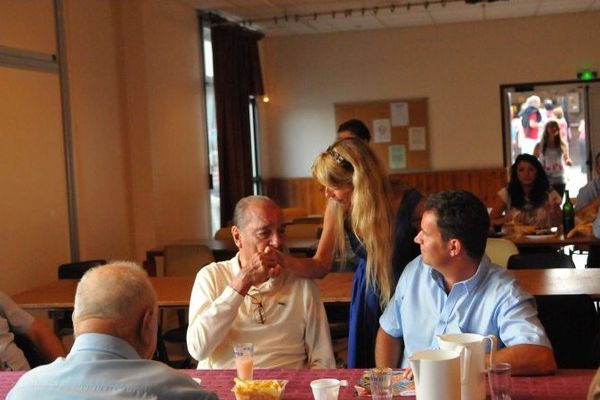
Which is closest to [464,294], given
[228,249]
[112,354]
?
[112,354]

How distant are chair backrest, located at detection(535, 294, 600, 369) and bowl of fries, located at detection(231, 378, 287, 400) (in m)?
1.44

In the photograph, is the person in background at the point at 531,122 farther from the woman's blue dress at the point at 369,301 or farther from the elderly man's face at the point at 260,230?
the elderly man's face at the point at 260,230

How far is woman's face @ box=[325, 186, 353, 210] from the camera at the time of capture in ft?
11.6

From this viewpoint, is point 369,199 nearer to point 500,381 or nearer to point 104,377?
point 500,381

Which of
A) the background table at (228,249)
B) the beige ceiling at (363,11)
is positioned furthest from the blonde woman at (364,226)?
the beige ceiling at (363,11)

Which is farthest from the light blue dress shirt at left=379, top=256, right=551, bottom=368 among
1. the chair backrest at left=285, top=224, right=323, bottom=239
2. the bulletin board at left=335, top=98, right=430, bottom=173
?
the bulletin board at left=335, top=98, right=430, bottom=173

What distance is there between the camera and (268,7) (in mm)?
9883

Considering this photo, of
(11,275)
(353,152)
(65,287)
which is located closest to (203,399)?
(353,152)

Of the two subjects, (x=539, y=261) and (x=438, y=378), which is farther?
(x=539, y=261)

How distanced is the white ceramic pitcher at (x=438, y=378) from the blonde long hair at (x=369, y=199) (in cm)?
136

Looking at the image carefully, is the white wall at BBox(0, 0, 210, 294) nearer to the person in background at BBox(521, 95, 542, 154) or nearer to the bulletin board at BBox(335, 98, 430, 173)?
the bulletin board at BBox(335, 98, 430, 173)

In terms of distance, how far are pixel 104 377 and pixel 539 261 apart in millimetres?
3798

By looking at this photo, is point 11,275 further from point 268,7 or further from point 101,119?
point 268,7

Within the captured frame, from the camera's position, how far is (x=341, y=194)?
354cm
